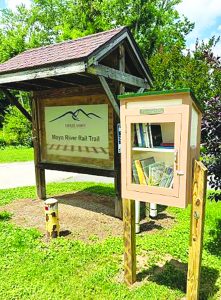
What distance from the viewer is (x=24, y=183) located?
9.80m

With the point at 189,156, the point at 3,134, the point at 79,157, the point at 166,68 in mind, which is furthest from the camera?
the point at 3,134

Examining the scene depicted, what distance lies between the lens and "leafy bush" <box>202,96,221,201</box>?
3.90 m

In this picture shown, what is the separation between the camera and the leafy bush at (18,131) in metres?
20.8

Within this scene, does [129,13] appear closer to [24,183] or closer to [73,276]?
[24,183]

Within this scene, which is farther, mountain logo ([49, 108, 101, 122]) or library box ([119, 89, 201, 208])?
mountain logo ([49, 108, 101, 122])

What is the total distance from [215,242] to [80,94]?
3987 mm

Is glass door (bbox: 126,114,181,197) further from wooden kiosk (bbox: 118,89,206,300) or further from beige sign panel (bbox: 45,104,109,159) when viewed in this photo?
beige sign panel (bbox: 45,104,109,159)

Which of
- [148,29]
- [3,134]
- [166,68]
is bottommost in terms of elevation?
[3,134]

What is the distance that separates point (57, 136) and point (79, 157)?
0.87m

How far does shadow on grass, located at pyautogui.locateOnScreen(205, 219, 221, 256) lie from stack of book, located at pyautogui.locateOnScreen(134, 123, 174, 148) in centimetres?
227

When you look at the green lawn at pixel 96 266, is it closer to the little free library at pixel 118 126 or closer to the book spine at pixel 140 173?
the little free library at pixel 118 126

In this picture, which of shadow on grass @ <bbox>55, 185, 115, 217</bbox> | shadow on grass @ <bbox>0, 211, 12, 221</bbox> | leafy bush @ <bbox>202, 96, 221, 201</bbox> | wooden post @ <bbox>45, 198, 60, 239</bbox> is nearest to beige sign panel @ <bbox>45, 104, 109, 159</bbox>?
shadow on grass @ <bbox>55, 185, 115, 217</bbox>

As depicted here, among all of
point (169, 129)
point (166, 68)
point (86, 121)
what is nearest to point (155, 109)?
point (169, 129)

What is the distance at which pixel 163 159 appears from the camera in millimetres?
3230
